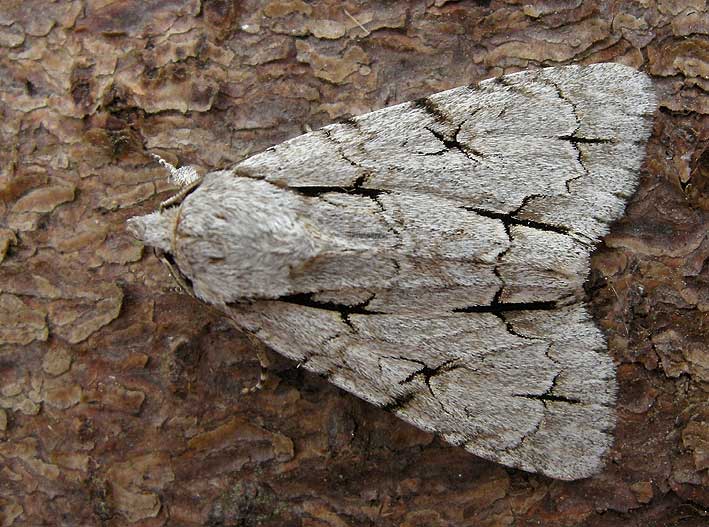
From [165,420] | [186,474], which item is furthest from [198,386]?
[186,474]

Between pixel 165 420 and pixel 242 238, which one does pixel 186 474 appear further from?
pixel 242 238

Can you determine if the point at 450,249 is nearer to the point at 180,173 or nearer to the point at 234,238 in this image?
the point at 234,238

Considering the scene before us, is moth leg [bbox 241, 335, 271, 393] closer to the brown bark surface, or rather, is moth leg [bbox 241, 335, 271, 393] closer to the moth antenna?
the brown bark surface

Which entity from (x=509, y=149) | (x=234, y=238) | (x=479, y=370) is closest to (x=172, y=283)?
(x=234, y=238)

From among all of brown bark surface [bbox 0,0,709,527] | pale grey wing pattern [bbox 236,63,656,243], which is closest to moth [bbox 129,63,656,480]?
pale grey wing pattern [bbox 236,63,656,243]

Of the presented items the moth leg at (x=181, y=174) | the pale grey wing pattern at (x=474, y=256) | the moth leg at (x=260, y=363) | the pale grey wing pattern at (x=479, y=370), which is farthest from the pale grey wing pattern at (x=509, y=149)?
the moth leg at (x=260, y=363)

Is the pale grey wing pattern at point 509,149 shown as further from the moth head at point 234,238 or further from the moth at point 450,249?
the moth head at point 234,238
